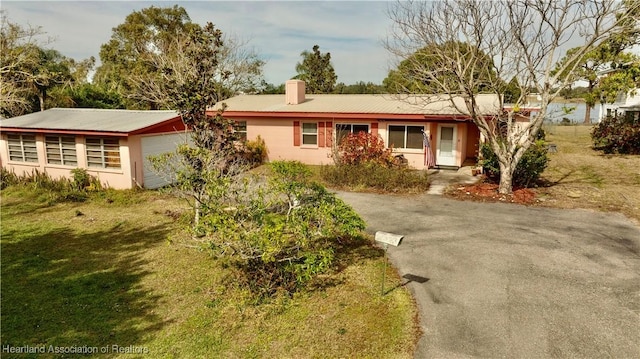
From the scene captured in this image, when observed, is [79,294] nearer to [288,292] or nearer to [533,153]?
[288,292]

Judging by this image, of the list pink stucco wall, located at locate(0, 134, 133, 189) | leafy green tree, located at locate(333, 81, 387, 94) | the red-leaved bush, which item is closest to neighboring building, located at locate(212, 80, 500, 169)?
the red-leaved bush

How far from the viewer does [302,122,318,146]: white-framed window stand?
20.3 metres

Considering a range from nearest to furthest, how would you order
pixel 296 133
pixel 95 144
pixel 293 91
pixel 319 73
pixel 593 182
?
pixel 95 144, pixel 593 182, pixel 296 133, pixel 293 91, pixel 319 73

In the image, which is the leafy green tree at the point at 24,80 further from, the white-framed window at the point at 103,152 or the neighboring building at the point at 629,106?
the neighboring building at the point at 629,106

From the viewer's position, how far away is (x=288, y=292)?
282 inches

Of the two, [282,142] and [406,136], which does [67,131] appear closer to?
[282,142]

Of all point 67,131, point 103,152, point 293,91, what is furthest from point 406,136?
point 67,131

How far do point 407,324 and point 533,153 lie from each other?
10946mm

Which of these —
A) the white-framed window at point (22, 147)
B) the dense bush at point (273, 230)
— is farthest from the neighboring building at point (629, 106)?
the white-framed window at point (22, 147)

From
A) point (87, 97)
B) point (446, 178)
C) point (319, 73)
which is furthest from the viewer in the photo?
point (319, 73)

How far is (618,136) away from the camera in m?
23.0

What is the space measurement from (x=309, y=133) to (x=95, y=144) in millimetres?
9691

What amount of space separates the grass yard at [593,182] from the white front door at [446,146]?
3.92m

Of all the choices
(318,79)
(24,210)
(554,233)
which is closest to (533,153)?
(554,233)
